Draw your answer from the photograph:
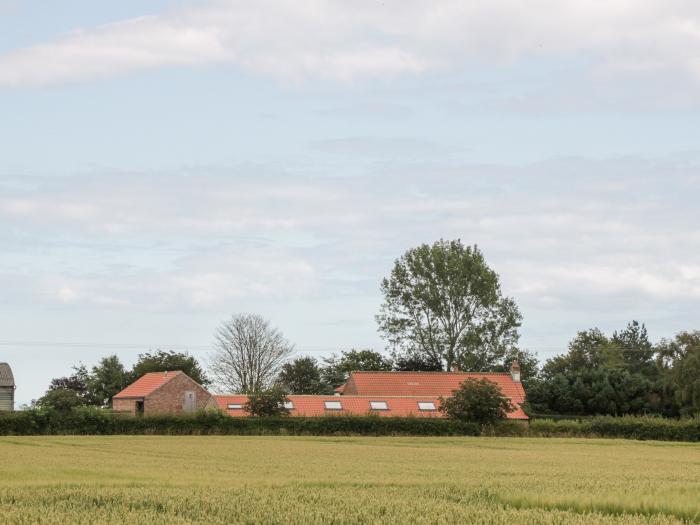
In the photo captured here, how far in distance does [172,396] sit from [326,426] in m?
32.3

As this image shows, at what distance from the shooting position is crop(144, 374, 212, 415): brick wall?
94062 millimetres

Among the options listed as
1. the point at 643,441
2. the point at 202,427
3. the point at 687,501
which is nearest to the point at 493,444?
the point at 643,441

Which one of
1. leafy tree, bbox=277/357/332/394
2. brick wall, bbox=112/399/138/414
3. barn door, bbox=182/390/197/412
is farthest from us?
leafy tree, bbox=277/357/332/394

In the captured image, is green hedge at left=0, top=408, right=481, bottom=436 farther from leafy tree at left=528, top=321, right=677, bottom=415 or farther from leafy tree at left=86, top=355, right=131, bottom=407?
leafy tree at left=86, top=355, right=131, bottom=407

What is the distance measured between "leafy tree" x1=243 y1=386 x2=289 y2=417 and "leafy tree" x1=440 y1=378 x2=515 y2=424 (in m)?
11.9

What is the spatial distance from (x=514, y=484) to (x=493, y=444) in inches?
1360

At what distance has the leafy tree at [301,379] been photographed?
384ft

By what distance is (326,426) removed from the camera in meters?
66.8

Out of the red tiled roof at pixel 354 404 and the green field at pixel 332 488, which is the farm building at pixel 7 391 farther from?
the green field at pixel 332 488

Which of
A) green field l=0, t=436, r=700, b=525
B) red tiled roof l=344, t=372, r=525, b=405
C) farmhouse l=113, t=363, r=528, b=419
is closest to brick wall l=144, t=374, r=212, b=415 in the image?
farmhouse l=113, t=363, r=528, b=419

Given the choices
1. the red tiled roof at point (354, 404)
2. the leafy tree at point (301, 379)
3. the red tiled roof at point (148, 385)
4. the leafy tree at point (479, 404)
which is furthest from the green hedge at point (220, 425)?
the leafy tree at point (301, 379)

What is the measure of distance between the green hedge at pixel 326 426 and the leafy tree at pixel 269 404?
13.6ft

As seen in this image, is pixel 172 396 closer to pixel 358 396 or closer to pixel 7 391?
pixel 7 391

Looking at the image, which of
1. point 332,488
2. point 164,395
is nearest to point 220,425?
point 164,395
